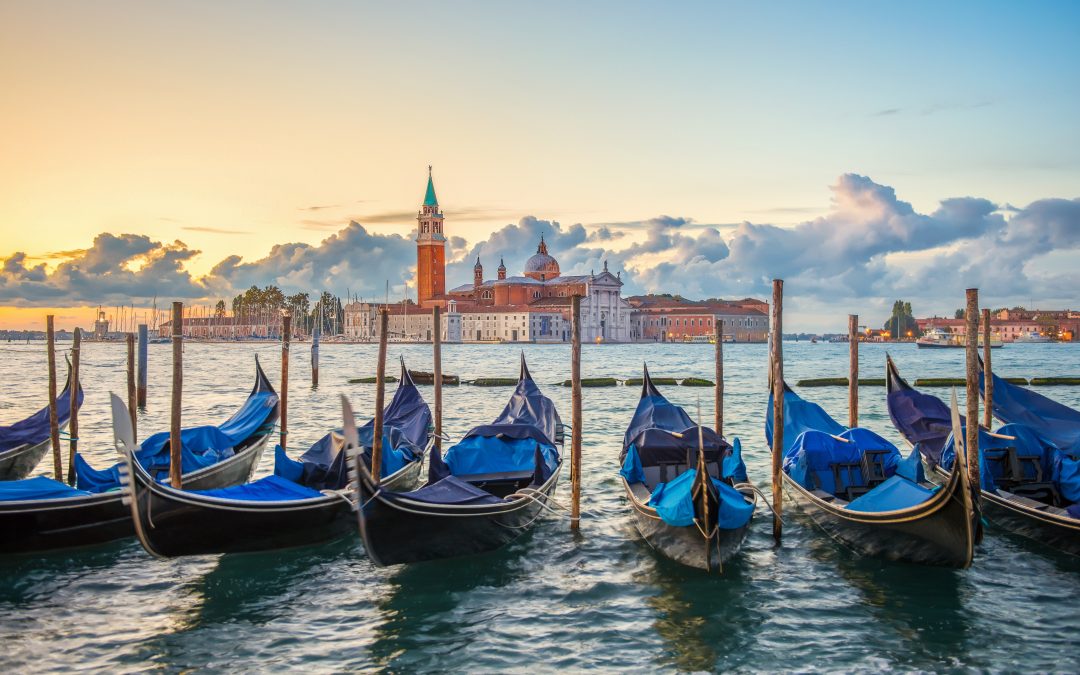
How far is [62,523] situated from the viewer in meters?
5.04

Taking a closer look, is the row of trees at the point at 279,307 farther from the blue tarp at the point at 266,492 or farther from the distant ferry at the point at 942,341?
the blue tarp at the point at 266,492

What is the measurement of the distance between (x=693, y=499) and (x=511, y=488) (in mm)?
1755

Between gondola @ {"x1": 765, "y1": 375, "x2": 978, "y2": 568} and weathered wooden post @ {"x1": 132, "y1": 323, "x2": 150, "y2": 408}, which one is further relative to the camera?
weathered wooden post @ {"x1": 132, "y1": 323, "x2": 150, "y2": 408}

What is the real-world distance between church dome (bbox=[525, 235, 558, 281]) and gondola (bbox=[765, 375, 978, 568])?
6795 cm

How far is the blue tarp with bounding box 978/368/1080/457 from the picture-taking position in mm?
7059

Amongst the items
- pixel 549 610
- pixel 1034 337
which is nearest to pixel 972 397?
pixel 549 610

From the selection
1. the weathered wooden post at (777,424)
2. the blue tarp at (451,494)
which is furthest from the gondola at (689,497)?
the blue tarp at (451,494)

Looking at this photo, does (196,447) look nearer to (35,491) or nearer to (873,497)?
(35,491)

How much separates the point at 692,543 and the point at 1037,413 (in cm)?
436

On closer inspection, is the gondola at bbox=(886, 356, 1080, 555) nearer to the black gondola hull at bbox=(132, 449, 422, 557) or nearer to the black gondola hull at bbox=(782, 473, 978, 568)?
the black gondola hull at bbox=(782, 473, 978, 568)

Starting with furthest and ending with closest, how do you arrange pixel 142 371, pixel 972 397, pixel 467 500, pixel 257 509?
pixel 142 371 → pixel 972 397 → pixel 467 500 → pixel 257 509

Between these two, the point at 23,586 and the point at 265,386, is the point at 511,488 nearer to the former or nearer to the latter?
the point at 23,586

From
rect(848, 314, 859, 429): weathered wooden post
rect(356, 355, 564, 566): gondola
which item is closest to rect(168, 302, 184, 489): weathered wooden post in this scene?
rect(356, 355, 564, 566): gondola

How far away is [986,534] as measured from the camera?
5.63 meters
